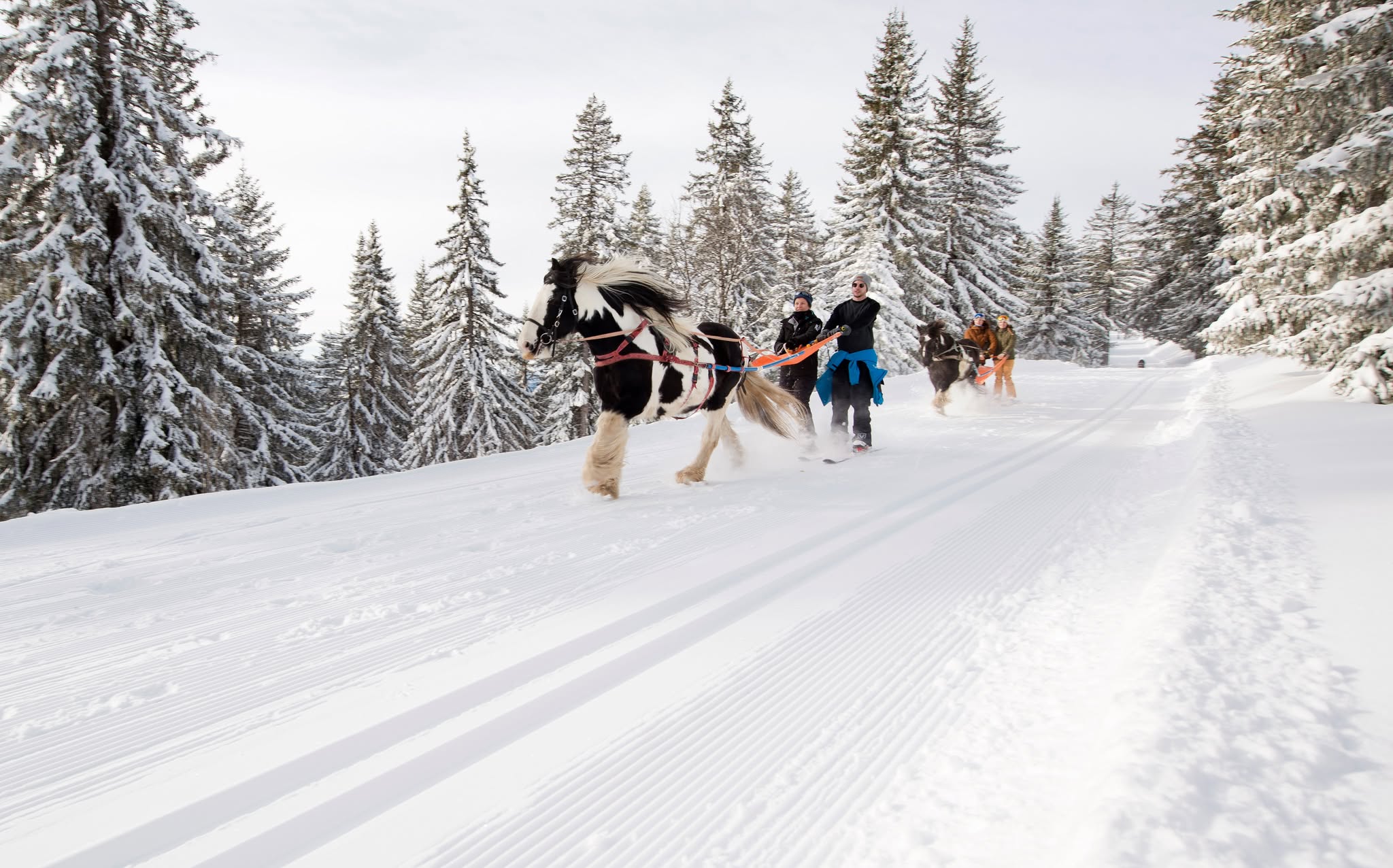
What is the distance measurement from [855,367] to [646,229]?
27.0 m

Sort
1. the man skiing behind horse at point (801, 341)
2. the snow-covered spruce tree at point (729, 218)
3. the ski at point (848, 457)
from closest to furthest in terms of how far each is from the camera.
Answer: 1. the ski at point (848, 457)
2. the man skiing behind horse at point (801, 341)
3. the snow-covered spruce tree at point (729, 218)

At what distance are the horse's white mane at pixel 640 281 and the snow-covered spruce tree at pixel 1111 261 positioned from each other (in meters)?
58.4

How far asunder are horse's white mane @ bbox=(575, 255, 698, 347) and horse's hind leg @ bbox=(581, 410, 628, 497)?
101 cm

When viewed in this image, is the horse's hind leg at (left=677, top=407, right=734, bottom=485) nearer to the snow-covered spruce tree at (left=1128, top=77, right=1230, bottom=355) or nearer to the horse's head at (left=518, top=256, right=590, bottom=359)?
the horse's head at (left=518, top=256, right=590, bottom=359)

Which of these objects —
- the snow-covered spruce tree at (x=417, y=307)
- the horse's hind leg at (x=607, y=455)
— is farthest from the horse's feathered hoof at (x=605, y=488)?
the snow-covered spruce tree at (x=417, y=307)

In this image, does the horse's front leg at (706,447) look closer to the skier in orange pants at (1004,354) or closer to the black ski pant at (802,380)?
the black ski pant at (802,380)

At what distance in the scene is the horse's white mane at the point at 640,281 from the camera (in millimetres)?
5797

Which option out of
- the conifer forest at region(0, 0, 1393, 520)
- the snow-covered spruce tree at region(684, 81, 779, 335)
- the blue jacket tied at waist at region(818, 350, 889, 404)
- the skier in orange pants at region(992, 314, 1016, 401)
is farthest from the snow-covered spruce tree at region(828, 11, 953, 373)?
the blue jacket tied at waist at region(818, 350, 889, 404)

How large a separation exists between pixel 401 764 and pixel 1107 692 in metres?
2.41

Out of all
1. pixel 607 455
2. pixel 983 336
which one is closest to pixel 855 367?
pixel 607 455

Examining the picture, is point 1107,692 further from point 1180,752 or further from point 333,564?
point 333,564

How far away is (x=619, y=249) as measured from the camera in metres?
25.3

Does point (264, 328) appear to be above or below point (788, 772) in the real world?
above

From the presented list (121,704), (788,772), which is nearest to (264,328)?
(121,704)
